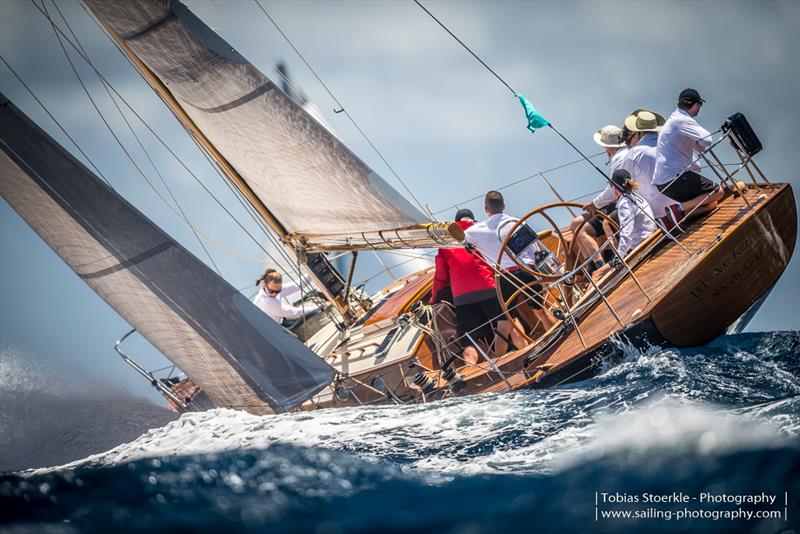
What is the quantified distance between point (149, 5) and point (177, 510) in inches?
184

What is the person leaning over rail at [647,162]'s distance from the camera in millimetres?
6414

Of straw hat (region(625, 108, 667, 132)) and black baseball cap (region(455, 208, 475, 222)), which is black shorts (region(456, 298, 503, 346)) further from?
straw hat (region(625, 108, 667, 132))

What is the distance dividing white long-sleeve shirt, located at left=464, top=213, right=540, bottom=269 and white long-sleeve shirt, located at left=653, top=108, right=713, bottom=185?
1.16 metres

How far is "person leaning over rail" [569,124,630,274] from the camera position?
6.66m

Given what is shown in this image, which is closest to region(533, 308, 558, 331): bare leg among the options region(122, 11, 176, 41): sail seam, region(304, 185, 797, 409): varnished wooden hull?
region(304, 185, 797, 409): varnished wooden hull

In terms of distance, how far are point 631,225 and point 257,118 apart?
3.30 meters

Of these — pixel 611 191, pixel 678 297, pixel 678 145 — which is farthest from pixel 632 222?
pixel 678 297

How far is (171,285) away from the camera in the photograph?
611 centimetres

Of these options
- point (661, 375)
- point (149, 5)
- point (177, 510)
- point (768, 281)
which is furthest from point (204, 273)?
point (768, 281)

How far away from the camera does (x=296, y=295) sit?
9.94 m

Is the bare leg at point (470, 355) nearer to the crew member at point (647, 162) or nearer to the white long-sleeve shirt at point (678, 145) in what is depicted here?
the crew member at point (647, 162)

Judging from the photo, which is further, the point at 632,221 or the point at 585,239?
the point at 585,239

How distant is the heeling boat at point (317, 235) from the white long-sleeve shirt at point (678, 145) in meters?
0.25

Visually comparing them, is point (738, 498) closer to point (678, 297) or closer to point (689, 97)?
point (678, 297)
